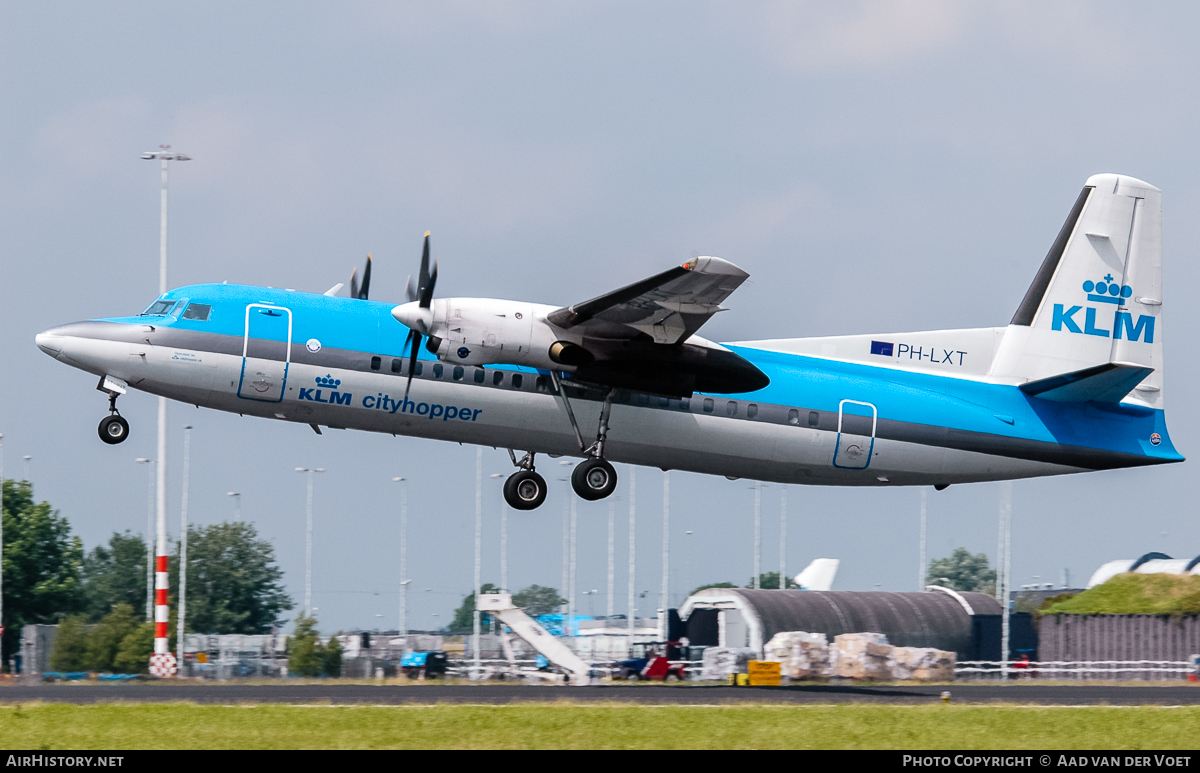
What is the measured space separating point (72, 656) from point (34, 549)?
18679 mm

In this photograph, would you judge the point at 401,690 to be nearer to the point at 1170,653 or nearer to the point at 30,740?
the point at 30,740

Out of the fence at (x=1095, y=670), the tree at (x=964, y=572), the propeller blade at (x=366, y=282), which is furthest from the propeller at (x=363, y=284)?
the tree at (x=964, y=572)

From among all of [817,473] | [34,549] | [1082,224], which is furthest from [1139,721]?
[34,549]

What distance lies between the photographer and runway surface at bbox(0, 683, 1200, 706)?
29203mm

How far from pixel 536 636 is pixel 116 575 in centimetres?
7450

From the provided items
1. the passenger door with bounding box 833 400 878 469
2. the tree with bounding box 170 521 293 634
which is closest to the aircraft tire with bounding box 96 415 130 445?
the passenger door with bounding box 833 400 878 469

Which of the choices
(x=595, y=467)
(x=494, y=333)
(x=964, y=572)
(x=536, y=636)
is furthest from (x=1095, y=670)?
(x=964, y=572)

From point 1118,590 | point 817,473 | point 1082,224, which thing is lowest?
point 1118,590

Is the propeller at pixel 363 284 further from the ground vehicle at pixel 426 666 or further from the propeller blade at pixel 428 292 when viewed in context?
the ground vehicle at pixel 426 666

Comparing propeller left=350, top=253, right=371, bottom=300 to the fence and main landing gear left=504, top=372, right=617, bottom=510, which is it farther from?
the fence

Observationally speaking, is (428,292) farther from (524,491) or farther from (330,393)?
(524,491)

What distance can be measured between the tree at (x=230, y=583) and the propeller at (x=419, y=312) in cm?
8034

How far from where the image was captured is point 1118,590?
184ft

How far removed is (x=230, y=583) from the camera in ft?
332
